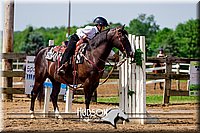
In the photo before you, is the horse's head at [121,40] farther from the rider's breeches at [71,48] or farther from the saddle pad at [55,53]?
the saddle pad at [55,53]

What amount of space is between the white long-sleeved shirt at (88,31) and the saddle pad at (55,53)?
28.6 inches

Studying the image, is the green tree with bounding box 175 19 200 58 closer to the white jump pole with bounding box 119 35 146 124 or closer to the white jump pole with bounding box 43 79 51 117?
the white jump pole with bounding box 43 79 51 117

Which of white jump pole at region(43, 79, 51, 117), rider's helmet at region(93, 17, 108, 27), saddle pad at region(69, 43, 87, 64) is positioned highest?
rider's helmet at region(93, 17, 108, 27)

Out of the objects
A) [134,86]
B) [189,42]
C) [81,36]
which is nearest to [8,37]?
[81,36]

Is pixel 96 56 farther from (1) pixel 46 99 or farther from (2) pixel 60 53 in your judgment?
(1) pixel 46 99

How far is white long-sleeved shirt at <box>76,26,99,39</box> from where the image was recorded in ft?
33.0

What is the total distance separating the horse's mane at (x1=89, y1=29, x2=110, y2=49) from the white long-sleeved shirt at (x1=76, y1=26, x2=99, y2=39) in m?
0.17

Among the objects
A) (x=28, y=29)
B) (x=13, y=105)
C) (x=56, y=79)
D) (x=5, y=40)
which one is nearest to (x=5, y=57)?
(x=5, y=40)

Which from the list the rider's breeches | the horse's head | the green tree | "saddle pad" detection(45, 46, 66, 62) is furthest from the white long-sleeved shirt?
the green tree

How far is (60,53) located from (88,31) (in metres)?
0.98

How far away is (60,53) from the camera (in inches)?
418

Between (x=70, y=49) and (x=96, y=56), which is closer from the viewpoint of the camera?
(x=96, y=56)

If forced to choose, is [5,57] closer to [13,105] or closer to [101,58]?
[13,105]

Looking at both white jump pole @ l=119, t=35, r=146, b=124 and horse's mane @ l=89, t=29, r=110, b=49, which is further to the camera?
horse's mane @ l=89, t=29, r=110, b=49
